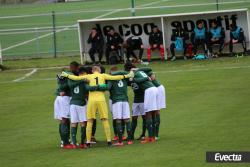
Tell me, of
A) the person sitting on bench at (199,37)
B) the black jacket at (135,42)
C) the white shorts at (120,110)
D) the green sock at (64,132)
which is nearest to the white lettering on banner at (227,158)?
the white shorts at (120,110)

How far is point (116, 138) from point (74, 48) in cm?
2439

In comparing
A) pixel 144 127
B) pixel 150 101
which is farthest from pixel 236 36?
pixel 150 101

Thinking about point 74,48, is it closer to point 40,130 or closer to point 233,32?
point 233,32

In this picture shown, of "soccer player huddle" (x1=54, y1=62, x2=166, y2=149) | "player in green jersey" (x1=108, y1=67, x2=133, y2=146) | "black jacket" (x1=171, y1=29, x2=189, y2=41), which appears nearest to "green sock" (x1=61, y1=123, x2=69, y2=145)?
"soccer player huddle" (x1=54, y1=62, x2=166, y2=149)

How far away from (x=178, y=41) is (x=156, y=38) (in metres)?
1.06

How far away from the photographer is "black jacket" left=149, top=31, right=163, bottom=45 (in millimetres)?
38000

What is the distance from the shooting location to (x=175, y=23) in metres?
39.0

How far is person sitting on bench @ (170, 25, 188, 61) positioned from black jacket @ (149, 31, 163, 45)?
60 cm

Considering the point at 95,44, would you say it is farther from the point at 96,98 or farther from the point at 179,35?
A: the point at 96,98

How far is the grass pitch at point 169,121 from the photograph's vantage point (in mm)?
17961

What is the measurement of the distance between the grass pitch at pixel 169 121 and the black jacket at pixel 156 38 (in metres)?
1.16

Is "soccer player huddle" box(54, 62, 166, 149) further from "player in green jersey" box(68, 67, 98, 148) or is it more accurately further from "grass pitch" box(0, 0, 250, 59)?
"grass pitch" box(0, 0, 250, 59)

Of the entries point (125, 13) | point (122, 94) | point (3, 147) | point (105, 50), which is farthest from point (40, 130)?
point (125, 13)

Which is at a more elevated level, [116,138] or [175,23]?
[175,23]
